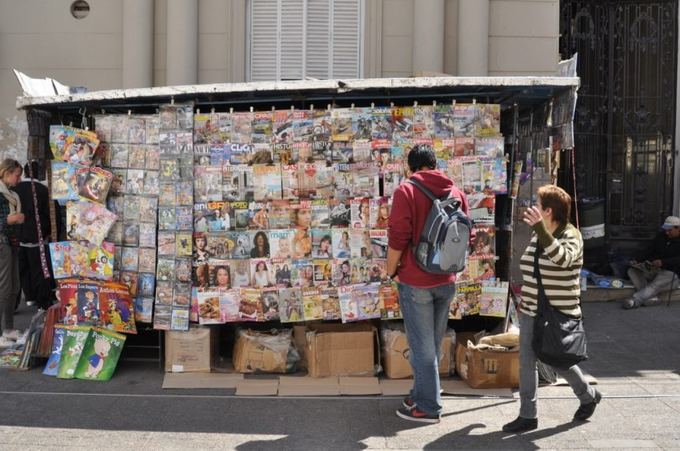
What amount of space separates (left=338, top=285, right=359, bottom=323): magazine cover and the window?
4639mm

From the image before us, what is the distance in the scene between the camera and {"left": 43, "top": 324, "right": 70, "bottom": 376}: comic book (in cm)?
624

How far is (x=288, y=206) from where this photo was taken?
20.4 ft

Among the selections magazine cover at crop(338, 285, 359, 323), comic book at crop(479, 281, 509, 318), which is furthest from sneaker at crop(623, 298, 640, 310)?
magazine cover at crop(338, 285, 359, 323)

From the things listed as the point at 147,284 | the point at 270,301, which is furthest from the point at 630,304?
the point at 147,284

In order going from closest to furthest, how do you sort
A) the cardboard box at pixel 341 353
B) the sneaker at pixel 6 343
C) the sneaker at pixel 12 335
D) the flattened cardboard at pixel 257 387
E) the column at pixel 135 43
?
the flattened cardboard at pixel 257 387 → the cardboard box at pixel 341 353 → the sneaker at pixel 6 343 → the sneaker at pixel 12 335 → the column at pixel 135 43

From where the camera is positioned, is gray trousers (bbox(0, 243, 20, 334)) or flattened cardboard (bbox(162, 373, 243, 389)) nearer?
flattened cardboard (bbox(162, 373, 243, 389))

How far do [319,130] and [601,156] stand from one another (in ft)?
19.7

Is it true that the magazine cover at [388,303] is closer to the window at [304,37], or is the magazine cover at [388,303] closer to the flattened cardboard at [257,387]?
the flattened cardboard at [257,387]

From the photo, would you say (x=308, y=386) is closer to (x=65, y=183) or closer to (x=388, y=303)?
(x=388, y=303)

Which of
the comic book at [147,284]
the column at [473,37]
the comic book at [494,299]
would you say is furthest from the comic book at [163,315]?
the column at [473,37]

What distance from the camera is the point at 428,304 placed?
5.10 metres

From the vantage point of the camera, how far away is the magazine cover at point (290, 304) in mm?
6242

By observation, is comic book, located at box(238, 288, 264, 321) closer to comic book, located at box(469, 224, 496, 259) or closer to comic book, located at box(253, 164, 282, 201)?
comic book, located at box(253, 164, 282, 201)

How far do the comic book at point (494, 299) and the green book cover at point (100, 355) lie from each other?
2.97 m
